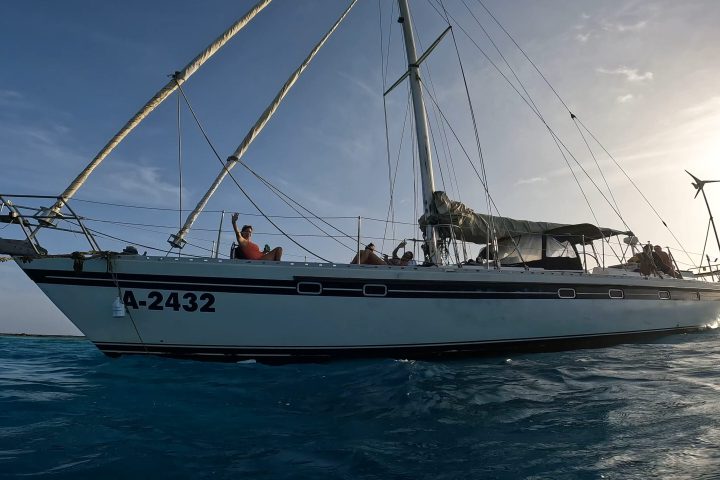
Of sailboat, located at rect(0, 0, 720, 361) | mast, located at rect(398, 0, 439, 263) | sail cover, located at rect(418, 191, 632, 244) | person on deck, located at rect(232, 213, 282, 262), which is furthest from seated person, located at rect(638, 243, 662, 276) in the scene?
person on deck, located at rect(232, 213, 282, 262)

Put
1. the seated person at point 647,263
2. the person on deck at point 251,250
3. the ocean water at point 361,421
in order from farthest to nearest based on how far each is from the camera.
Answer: the seated person at point 647,263
the person on deck at point 251,250
the ocean water at point 361,421

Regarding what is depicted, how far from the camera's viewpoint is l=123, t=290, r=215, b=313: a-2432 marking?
23.2 feet

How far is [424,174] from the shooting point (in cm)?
1121

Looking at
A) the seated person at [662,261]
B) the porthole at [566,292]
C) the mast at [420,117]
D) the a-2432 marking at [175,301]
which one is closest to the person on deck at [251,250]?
the a-2432 marking at [175,301]

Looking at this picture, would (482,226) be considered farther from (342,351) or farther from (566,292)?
(342,351)

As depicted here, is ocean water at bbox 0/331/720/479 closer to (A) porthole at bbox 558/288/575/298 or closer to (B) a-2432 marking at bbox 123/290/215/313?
(B) a-2432 marking at bbox 123/290/215/313

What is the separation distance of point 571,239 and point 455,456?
9883 millimetres

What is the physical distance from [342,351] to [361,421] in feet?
11.3

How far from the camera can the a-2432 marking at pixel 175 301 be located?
7062mm

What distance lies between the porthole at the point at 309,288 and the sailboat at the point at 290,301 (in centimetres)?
2

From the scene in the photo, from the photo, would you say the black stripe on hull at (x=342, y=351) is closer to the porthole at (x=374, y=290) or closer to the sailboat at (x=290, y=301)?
the sailboat at (x=290, y=301)

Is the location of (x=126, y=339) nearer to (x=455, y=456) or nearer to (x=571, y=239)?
Result: (x=455, y=456)

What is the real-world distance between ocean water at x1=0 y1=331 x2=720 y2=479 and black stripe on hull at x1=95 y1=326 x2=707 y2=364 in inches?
9.4

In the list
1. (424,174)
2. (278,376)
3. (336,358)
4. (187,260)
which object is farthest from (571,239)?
(187,260)
